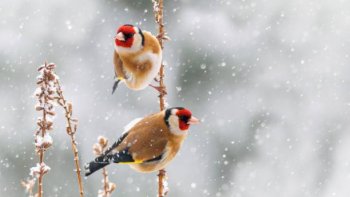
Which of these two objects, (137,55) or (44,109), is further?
(137,55)

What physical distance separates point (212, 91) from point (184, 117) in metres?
9.89

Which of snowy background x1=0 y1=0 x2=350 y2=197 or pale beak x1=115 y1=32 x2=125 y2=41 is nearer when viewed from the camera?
pale beak x1=115 y1=32 x2=125 y2=41

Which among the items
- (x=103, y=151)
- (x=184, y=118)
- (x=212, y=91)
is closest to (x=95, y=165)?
(x=103, y=151)

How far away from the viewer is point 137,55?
847mm

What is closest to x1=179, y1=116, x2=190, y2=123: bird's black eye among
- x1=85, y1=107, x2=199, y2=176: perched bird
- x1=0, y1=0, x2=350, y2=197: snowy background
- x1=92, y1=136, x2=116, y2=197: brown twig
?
x1=85, y1=107, x2=199, y2=176: perched bird

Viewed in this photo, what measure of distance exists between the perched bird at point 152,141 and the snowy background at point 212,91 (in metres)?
8.12

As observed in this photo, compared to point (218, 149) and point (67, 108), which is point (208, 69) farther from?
point (67, 108)

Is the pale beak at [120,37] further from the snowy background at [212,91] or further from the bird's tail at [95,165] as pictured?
the snowy background at [212,91]

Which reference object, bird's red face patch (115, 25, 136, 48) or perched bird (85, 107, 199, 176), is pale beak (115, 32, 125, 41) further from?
perched bird (85, 107, 199, 176)

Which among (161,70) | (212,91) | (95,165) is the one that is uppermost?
(212,91)

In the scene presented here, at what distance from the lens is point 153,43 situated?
2.66ft

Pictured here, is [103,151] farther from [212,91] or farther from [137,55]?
[212,91]

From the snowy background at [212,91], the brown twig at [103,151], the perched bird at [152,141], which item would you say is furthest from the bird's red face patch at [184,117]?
the snowy background at [212,91]

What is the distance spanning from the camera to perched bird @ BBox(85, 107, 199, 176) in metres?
0.79
